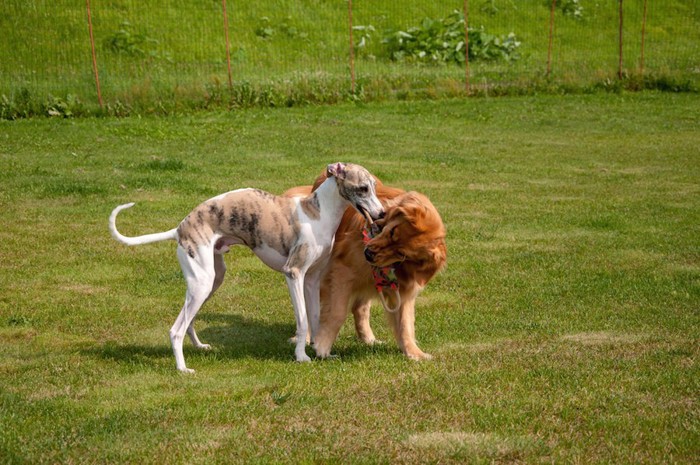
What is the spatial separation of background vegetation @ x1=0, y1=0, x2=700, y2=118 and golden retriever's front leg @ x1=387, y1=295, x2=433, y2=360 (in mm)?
15184

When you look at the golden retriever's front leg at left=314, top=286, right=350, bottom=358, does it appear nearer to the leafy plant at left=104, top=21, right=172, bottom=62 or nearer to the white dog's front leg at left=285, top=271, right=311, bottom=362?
the white dog's front leg at left=285, top=271, right=311, bottom=362

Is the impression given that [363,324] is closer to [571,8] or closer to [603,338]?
Answer: [603,338]

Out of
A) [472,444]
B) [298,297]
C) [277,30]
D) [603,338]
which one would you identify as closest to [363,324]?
[298,297]

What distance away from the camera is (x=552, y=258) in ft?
34.0

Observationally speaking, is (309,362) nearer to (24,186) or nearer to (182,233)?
(182,233)

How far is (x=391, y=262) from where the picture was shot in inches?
264

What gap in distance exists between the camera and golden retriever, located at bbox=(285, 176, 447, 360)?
6.57m

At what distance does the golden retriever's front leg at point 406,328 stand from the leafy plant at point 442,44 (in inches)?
832

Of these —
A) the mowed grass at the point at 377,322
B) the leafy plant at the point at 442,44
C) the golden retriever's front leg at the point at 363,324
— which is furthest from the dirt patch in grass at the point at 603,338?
the leafy plant at the point at 442,44

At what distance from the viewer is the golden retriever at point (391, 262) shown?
657 centimetres

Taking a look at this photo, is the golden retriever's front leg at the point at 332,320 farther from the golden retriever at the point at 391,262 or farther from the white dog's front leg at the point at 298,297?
the white dog's front leg at the point at 298,297

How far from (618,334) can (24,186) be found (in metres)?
9.47

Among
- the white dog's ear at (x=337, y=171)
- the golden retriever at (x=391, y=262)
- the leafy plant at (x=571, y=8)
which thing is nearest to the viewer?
the golden retriever at (x=391, y=262)

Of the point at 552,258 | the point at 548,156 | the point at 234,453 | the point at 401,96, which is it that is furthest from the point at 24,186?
the point at 401,96
